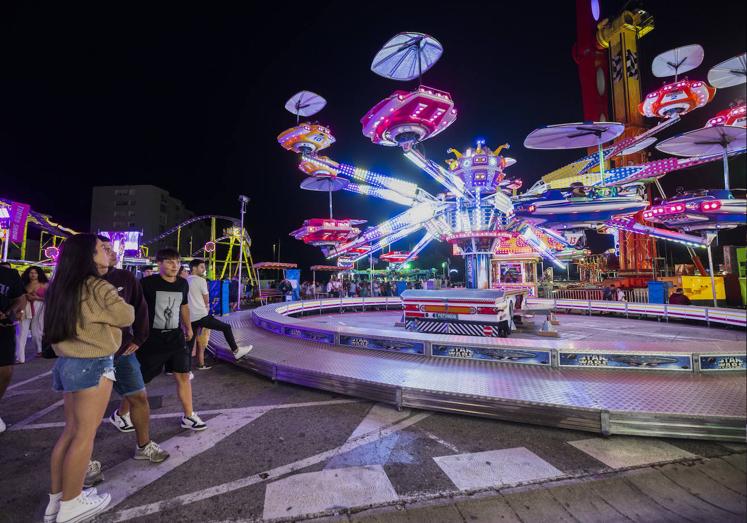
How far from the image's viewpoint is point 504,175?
1312 cm

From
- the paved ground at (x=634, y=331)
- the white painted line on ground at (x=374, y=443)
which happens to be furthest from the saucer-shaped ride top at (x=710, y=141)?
the paved ground at (x=634, y=331)

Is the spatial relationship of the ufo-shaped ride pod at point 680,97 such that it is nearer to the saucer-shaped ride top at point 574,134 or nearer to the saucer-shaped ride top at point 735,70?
Result: the saucer-shaped ride top at point 574,134

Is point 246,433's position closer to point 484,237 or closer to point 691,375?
point 691,375

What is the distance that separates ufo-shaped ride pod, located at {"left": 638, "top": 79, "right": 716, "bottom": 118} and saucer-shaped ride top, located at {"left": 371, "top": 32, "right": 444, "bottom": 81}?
6297mm

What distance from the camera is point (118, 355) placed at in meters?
3.08

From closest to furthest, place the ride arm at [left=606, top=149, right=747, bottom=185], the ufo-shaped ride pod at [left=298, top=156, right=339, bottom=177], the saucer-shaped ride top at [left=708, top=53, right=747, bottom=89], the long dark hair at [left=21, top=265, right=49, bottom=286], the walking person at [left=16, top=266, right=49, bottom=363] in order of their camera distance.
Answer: the saucer-shaped ride top at [left=708, top=53, right=747, bottom=89] → the long dark hair at [left=21, top=265, right=49, bottom=286] → the walking person at [left=16, top=266, right=49, bottom=363] → the ride arm at [left=606, top=149, right=747, bottom=185] → the ufo-shaped ride pod at [left=298, top=156, right=339, bottom=177]

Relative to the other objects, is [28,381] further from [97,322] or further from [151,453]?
[97,322]

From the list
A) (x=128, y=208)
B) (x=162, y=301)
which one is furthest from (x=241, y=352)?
(x=128, y=208)

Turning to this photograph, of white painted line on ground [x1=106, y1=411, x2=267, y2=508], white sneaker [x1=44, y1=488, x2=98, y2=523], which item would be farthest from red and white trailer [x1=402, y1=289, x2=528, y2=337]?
white sneaker [x1=44, y1=488, x2=98, y2=523]

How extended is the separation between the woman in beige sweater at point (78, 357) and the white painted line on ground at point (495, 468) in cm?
281

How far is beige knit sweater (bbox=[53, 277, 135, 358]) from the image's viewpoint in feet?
8.03

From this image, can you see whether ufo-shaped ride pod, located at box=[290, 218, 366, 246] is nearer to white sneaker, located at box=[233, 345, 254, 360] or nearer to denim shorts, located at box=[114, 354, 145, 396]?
white sneaker, located at box=[233, 345, 254, 360]

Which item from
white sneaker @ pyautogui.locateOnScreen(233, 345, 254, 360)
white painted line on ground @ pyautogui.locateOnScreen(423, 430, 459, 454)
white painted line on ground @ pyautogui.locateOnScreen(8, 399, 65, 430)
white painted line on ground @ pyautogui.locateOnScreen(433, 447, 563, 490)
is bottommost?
white painted line on ground @ pyautogui.locateOnScreen(423, 430, 459, 454)

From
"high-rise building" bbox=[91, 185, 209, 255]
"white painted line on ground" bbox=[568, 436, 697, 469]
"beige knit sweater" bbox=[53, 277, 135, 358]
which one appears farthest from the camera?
"high-rise building" bbox=[91, 185, 209, 255]
